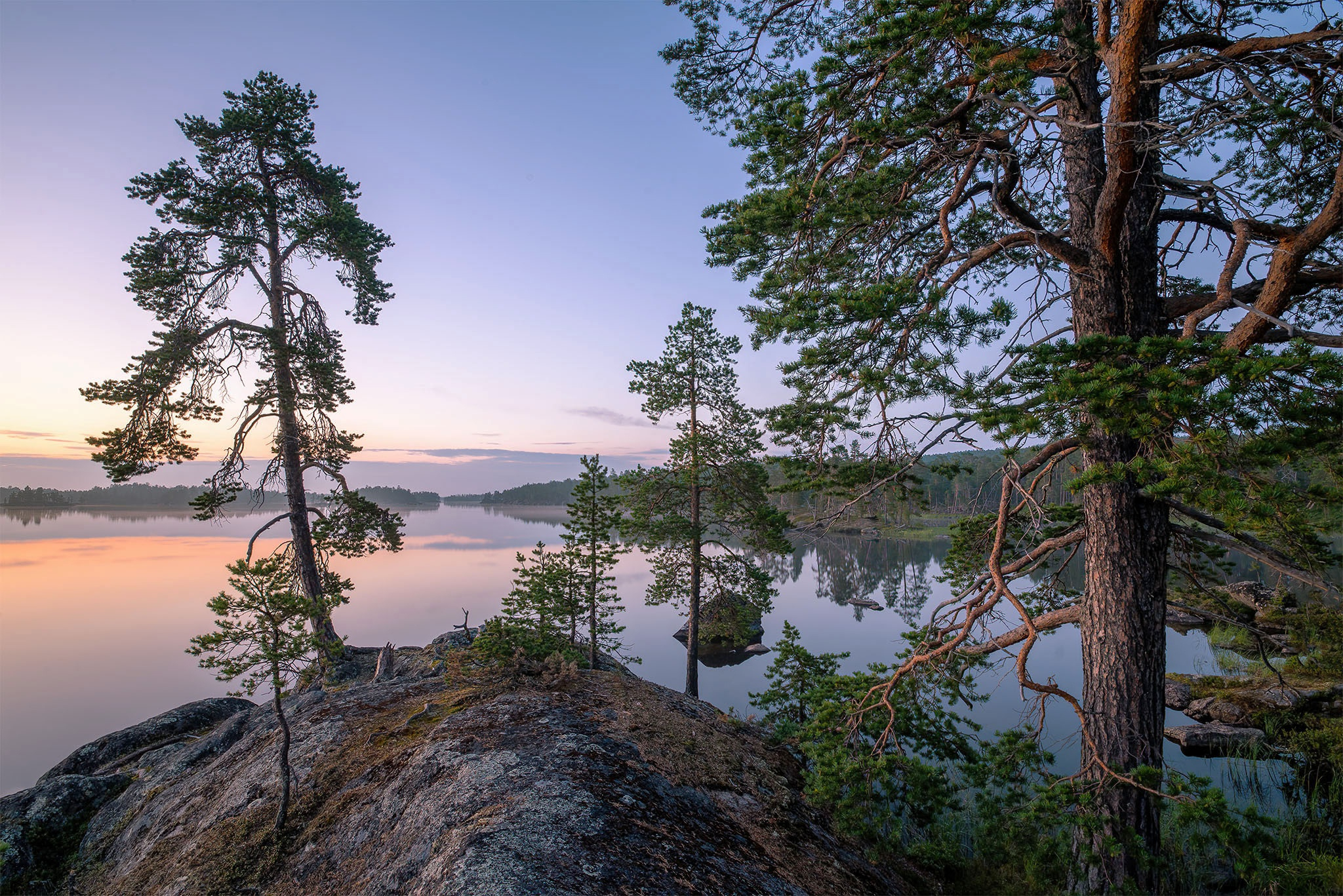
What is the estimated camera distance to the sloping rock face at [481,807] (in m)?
3.44

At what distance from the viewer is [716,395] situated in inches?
593

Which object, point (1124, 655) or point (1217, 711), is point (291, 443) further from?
point (1217, 711)

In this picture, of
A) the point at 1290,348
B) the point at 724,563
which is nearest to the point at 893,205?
the point at 1290,348

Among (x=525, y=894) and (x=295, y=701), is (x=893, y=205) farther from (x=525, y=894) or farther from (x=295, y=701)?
(x=295, y=701)

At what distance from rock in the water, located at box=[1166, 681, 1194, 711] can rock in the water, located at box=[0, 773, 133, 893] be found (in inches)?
926

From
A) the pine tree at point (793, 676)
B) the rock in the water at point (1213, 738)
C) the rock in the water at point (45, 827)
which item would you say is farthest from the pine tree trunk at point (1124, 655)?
→ the rock in the water at point (1213, 738)

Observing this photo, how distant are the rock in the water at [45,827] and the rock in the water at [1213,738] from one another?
67.3ft

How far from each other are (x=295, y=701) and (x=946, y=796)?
8.66m

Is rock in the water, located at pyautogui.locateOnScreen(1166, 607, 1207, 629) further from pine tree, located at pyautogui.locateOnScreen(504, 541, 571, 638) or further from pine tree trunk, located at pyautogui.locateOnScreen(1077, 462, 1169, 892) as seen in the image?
pine tree, located at pyautogui.locateOnScreen(504, 541, 571, 638)

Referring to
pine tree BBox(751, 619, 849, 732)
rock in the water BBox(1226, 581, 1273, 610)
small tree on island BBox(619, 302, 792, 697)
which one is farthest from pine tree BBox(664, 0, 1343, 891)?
rock in the water BBox(1226, 581, 1273, 610)

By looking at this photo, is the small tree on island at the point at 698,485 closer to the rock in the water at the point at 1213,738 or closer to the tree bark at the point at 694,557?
the tree bark at the point at 694,557

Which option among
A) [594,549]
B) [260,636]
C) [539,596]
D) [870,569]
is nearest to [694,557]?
[594,549]

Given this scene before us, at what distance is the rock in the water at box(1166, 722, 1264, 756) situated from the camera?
1150cm

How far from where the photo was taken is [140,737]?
28.8 feet
